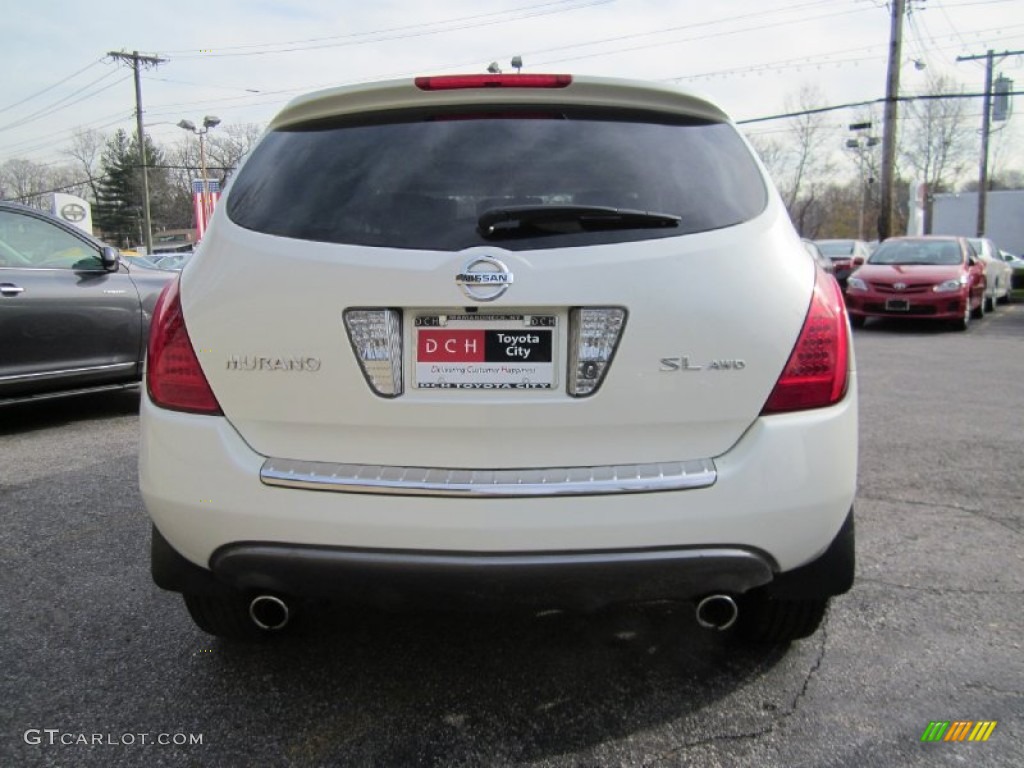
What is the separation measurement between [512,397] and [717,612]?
846 millimetres

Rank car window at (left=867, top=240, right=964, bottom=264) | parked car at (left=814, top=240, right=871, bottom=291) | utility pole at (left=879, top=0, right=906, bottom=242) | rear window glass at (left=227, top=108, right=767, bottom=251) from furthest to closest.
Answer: utility pole at (left=879, top=0, right=906, bottom=242) < parked car at (left=814, top=240, right=871, bottom=291) < car window at (left=867, top=240, right=964, bottom=264) < rear window glass at (left=227, top=108, right=767, bottom=251)

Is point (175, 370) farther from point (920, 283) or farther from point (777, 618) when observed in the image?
point (920, 283)

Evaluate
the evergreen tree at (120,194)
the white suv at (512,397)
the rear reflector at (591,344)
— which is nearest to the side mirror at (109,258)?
the white suv at (512,397)

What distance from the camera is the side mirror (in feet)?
19.3

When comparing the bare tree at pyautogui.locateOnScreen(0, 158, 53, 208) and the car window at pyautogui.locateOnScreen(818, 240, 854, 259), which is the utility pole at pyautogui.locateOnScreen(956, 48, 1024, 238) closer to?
the car window at pyautogui.locateOnScreen(818, 240, 854, 259)

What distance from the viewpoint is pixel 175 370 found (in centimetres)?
204

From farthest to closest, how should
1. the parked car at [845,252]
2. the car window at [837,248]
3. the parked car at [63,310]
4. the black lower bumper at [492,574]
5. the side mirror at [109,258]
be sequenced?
the car window at [837,248]
the parked car at [845,252]
the side mirror at [109,258]
the parked car at [63,310]
the black lower bumper at [492,574]

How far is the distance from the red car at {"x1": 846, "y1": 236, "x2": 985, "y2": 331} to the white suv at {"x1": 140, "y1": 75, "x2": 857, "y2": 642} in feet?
38.5

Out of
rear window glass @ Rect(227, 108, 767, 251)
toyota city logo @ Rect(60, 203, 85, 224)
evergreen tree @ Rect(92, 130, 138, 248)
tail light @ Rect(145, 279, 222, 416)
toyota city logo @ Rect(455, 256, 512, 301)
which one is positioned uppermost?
evergreen tree @ Rect(92, 130, 138, 248)

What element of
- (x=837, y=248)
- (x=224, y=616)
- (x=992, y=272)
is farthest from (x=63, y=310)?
(x=837, y=248)

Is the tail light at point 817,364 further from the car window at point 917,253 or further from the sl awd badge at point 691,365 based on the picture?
the car window at point 917,253

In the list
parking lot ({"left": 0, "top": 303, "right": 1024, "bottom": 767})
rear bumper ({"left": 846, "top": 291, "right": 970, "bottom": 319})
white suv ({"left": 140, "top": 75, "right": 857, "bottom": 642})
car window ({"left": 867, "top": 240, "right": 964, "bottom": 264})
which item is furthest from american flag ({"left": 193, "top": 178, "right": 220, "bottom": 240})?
white suv ({"left": 140, "top": 75, "right": 857, "bottom": 642})

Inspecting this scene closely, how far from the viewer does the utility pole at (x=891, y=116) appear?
2219 centimetres

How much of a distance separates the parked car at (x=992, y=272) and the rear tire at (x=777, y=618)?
50.2ft
